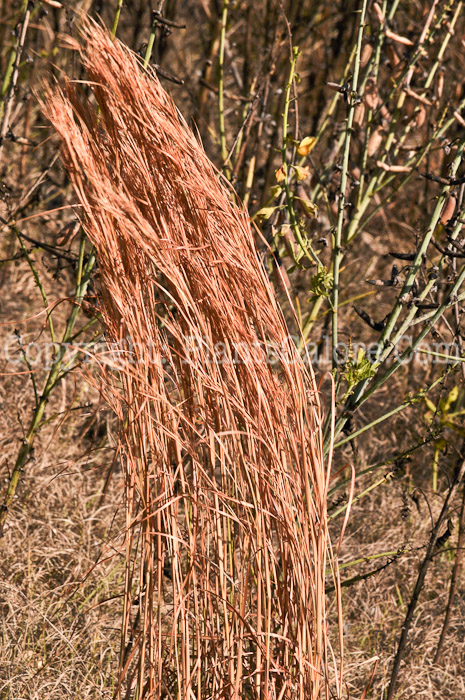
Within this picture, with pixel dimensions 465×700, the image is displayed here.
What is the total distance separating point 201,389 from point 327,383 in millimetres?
1974

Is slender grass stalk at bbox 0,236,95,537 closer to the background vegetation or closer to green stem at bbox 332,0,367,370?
the background vegetation

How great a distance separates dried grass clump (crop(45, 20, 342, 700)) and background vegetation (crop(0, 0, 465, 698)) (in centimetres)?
11

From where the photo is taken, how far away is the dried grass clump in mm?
1132

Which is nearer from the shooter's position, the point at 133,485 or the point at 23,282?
the point at 133,485

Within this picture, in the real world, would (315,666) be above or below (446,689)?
above

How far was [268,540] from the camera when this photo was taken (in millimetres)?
1182

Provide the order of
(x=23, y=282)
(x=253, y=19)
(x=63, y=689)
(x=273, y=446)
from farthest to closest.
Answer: (x=253, y=19) → (x=23, y=282) → (x=63, y=689) → (x=273, y=446)

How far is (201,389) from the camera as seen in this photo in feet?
3.84

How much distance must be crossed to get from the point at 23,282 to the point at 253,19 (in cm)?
197

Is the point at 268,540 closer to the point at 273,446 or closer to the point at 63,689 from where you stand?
the point at 273,446

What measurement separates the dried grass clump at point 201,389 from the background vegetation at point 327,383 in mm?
109

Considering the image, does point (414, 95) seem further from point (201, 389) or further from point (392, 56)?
point (201, 389)

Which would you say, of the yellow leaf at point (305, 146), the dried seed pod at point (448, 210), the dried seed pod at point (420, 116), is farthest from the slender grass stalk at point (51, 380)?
the dried seed pod at point (420, 116)

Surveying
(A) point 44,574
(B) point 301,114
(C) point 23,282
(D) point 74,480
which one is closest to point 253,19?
(B) point 301,114
